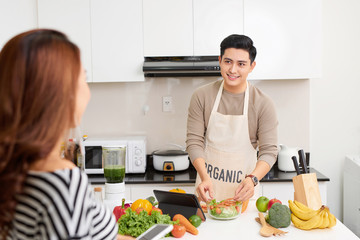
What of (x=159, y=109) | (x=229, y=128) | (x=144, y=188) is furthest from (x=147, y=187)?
(x=229, y=128)

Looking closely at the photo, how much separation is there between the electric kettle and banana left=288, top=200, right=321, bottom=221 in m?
1.43

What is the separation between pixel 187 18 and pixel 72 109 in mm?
2396

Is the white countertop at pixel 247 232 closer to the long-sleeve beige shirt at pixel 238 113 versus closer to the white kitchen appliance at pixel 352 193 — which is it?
the long-sleeve beige shirt at pixel 238 113

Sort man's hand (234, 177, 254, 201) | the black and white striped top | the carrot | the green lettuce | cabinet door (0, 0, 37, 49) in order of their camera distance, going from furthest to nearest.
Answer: cabinet door (0, 0, 37, 49) < man's hand (234, 177, 254, 201) < the carrot < the green lettuce < the black and white striped top

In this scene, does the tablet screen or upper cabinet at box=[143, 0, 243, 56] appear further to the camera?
upper cabinet at box=[143, 0, 243, 56]

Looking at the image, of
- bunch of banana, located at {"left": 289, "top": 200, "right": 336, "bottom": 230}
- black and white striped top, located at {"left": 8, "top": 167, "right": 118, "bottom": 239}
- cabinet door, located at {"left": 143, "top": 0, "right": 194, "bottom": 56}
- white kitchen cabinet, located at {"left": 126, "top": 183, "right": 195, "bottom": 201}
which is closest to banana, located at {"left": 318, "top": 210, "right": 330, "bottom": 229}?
bunch of banana, located at {"left": 289, "top": 200, "right": 336, "bottom": 230}

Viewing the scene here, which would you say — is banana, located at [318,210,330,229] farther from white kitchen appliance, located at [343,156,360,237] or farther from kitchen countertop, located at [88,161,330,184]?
white kitchen appliance, located at [343,156,360,237]

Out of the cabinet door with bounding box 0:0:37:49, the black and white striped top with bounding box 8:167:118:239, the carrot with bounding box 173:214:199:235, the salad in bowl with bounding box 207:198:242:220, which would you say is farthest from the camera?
the cabinet door with bounding box 0:0:37:49

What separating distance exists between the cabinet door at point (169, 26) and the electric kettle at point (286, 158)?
1057mm

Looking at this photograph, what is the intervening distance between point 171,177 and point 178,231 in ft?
4.82

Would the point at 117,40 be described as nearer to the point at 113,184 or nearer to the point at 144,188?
the point at 144,188

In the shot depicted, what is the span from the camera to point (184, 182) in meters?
3.03

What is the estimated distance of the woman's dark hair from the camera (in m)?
0.79

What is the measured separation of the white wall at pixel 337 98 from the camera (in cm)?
343
